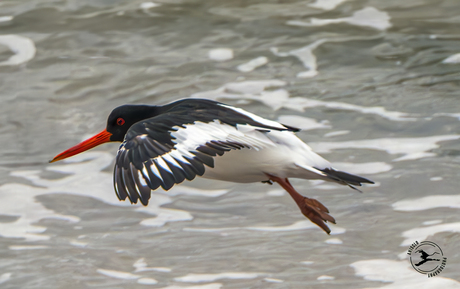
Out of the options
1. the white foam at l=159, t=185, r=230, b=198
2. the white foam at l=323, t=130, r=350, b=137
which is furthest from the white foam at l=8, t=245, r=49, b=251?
the white foam at l=323, t=130, r=350, b=137

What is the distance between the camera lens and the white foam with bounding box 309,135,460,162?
7488 millimetres

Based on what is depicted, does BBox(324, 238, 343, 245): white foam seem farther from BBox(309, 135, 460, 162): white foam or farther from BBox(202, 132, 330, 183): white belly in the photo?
BBox(202, 132, 330, 183): white belly

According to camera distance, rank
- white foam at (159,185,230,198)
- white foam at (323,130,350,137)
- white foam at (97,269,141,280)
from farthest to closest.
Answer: white foam at (323,130,350,137)
white foam at (159,185,230,198)
white foam at (97,269,141,280)

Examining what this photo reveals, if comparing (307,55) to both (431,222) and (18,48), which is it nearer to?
(431,222)

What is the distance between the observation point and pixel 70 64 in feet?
31.0

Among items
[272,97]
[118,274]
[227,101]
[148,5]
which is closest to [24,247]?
[118,274]

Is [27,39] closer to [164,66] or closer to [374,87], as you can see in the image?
[164,66]

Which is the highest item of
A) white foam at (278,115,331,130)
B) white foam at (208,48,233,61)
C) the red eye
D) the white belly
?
white foam at (208,48,233,61)

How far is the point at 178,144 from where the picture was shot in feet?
10.7

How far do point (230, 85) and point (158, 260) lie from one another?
12.5 feet

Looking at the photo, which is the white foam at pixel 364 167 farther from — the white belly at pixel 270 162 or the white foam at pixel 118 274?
the white belly at pixel 270 162

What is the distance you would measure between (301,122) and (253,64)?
151 centimetres

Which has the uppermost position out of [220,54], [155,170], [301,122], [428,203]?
[220,54]

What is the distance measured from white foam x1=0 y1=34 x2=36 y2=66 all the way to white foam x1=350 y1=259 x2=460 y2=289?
664 cm
